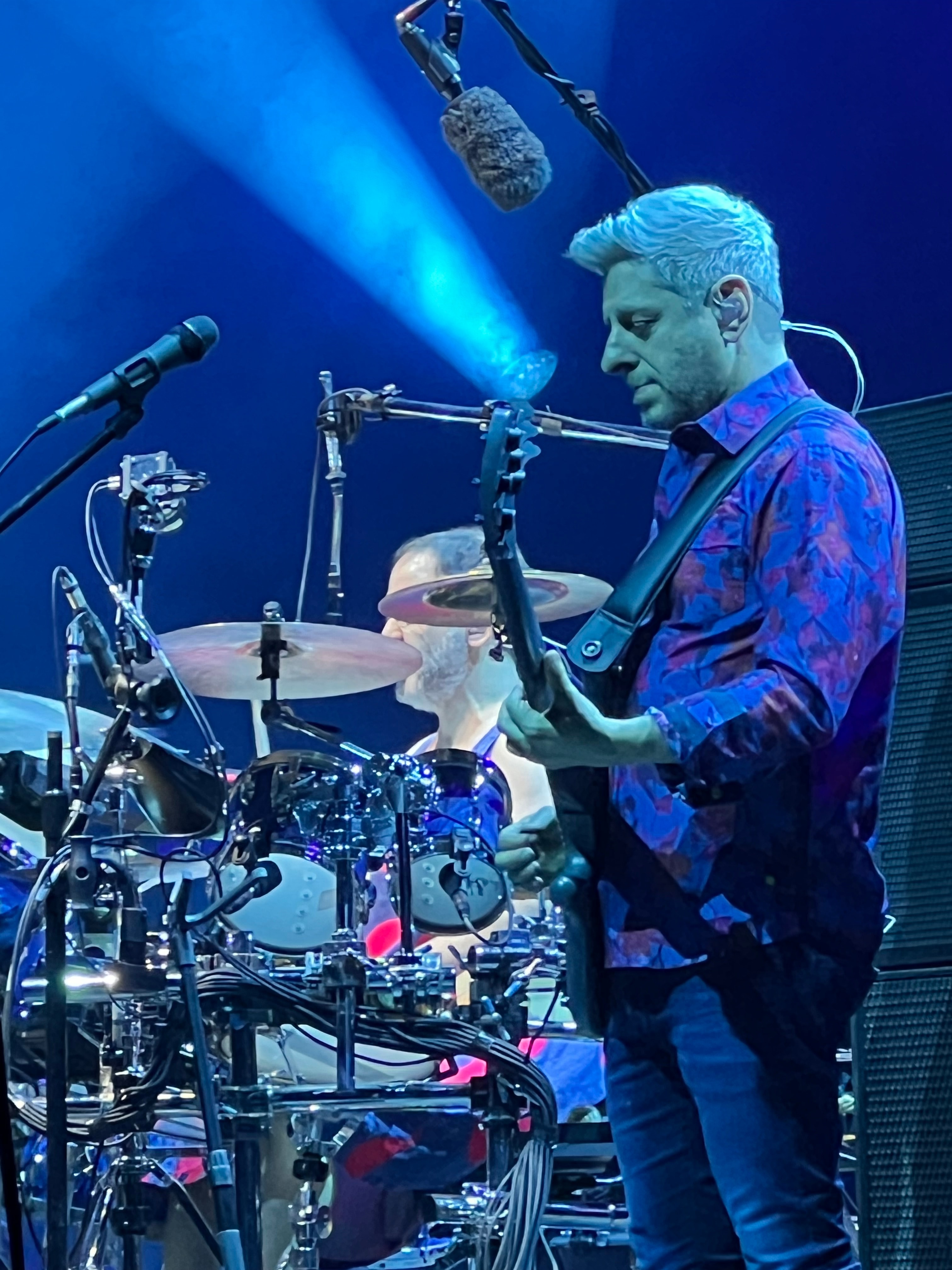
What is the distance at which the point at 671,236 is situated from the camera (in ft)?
6.35

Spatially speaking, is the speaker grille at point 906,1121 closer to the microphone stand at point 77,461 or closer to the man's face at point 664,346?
the man's face at point 664,346

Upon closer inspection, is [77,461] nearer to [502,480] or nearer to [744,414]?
[502,480]

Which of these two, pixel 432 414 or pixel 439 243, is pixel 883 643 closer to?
pixel 432 414

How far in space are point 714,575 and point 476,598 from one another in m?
3.12

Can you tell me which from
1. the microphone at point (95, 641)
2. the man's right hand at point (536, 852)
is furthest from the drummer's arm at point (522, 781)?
the man's right hand at point (536, 852)

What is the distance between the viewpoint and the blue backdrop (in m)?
5.29

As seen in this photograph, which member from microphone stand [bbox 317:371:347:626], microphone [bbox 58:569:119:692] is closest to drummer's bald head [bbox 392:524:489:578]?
microphone stand [bbox 317:371:347:626]

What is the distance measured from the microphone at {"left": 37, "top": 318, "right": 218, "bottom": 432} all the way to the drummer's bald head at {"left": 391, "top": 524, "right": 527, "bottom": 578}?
276cm

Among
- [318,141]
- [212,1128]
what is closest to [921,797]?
[212,1128]

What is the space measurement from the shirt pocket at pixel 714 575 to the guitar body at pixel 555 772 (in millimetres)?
191

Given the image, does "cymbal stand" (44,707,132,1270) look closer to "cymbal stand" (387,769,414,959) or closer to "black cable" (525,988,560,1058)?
"cymbal stand" (387,769,414,959)

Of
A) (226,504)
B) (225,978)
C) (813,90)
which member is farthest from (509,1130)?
(813,90)

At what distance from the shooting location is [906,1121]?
2.18 m

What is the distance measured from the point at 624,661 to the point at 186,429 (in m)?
4.48
